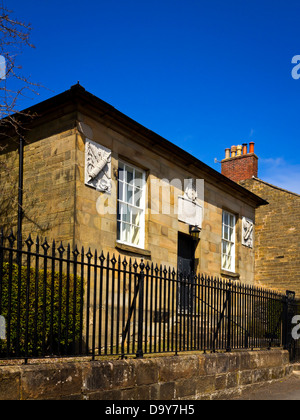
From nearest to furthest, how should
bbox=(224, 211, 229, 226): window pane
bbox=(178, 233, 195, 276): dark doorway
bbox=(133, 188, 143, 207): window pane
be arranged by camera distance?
1. bbox=(133, 188, 143, 207): window pane
2. bbox=(178, 233, 195, 276): dark doorway
3. bbox=(224, 211, 229, 226): window pane

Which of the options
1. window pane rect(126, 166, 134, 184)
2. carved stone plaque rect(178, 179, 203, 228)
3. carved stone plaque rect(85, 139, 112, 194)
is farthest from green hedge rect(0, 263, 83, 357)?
carved stone plaque rect(178, 179, 203, 228)

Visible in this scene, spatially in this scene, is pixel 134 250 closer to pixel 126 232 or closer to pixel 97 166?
pixel 126 232

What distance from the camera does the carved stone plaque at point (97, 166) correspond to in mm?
10562

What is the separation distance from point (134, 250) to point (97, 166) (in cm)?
229

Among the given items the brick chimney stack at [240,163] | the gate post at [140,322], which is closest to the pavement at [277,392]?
the gate post at [140,322]

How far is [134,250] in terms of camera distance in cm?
1163

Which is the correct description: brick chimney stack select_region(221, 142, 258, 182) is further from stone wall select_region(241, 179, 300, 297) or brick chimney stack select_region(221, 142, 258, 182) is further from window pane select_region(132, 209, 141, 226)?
window pane select_region(132, 209, 141, 226)

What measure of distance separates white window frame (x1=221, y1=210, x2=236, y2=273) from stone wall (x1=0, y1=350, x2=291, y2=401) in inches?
258

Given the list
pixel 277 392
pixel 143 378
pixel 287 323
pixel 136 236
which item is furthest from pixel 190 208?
pixel 143 378

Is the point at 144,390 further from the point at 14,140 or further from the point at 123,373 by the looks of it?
the point at 14,140

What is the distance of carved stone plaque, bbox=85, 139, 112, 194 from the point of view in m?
10.6

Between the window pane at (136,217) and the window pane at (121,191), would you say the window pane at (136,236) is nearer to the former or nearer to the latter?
the window pane at (136,217)
